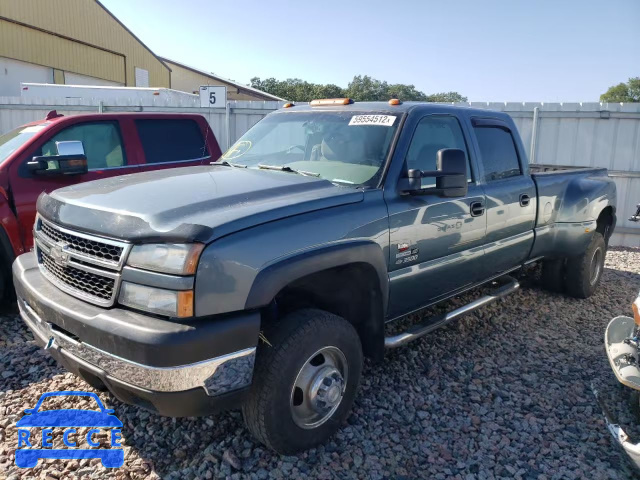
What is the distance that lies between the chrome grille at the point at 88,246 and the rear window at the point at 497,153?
2.95 metres

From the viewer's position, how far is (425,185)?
137 inches

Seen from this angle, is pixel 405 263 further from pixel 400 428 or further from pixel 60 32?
pixel 60 32

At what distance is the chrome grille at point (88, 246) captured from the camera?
2416 mm

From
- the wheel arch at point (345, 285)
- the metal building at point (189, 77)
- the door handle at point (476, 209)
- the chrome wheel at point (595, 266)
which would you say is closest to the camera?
the wheel arch at point (345, 285)

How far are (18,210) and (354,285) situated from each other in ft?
11.1

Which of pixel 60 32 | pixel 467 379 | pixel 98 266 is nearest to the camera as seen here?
pixel 98 266

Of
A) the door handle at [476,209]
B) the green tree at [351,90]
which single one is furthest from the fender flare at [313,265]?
the green tree at [351,90]

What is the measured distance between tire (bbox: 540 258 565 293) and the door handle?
213cm

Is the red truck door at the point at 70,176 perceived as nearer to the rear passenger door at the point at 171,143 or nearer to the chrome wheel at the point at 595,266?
the rear passenger door at the point at 171,143

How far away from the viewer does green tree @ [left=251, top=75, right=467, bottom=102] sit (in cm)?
4878

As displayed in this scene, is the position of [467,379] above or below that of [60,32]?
below

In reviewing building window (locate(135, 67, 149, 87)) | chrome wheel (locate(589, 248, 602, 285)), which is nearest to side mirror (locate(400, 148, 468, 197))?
chrome wheel (locate(589, 248, 602, 285))

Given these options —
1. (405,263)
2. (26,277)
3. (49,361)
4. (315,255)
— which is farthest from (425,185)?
(49,361)

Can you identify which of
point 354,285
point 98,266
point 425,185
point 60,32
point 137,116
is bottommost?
point 354,285
